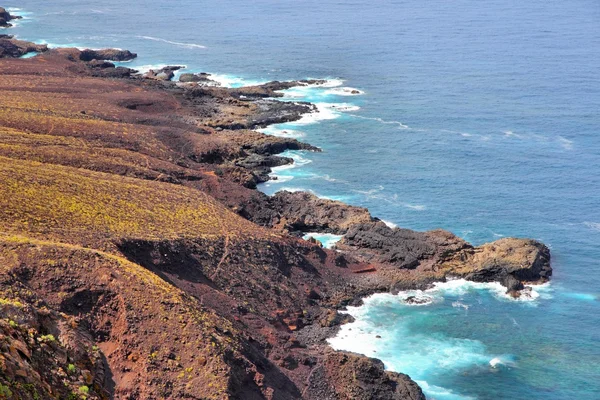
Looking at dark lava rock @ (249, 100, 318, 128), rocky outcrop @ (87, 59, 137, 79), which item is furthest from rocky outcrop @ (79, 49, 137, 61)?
dark lava rock @ (249, 100, 318, 128)

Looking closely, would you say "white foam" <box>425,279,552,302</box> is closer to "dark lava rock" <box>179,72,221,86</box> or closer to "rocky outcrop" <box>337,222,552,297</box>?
"rocky outcrop" <box>337,222,552,297</box>

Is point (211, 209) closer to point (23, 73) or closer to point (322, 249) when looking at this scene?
point (322, 249)

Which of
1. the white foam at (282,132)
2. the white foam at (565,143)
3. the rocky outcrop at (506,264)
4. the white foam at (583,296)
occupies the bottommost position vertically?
the white foam at (583,296)

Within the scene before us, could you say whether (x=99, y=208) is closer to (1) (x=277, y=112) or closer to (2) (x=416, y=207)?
(2) (x=416, y=207)

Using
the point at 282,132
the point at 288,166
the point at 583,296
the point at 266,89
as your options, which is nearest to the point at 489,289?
the point at 583,296

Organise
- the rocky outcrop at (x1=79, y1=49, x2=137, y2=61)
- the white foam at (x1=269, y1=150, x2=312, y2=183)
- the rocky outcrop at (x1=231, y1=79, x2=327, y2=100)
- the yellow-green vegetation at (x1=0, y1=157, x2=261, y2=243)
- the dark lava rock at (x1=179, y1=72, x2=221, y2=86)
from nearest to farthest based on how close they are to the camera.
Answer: the yellow-green vegetation at (x1=0, y1=157, x2=261, y2=243)
the white foam at (x1=269, y1=150, x2=312, y2=183)
the rocky outcrop at (x1=231, y1=79, x2=327, y2=100)
the dark lava rock at (x1=179, y1=72, x2=221, y2=86)
the rocky outcrop at (x1=79, y1=49, x2=137, y2=61)

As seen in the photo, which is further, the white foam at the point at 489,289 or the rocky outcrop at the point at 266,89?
the rocky outcrop at the point at 266,89

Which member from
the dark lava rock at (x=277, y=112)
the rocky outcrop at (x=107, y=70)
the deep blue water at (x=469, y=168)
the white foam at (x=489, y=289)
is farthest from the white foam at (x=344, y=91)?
the white foam at (x=489, y=289)

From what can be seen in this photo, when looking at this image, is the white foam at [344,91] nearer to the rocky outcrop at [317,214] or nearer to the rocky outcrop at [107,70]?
the rocky outcrop at [107,70]
